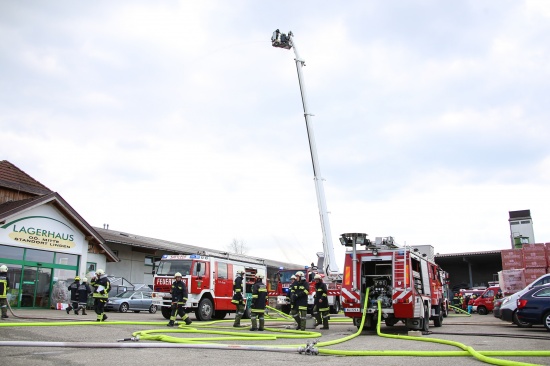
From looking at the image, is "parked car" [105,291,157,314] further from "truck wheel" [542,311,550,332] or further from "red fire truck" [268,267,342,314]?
"truck wheel" [542,311,550,332]

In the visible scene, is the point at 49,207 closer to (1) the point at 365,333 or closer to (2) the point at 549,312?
(1) the point at 365,333

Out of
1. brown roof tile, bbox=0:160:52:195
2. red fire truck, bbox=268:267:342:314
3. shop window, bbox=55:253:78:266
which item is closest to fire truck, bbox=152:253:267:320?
red fire truck, bbox=268:267:342:314

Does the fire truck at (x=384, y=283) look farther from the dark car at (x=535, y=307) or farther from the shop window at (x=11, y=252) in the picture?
the shop window at (x=11, y=252)

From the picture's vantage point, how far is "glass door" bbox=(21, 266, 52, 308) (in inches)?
842

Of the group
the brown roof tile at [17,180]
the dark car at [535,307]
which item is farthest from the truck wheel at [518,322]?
the brown roof tile at [17,180]

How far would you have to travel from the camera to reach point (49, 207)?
23.0 meters

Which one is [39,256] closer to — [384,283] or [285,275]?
[285,275]

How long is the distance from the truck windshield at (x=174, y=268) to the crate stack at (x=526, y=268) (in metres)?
16.7

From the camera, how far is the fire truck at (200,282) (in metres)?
15.9

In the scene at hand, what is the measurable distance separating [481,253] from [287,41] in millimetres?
25171

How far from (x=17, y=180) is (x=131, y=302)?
8722 mm

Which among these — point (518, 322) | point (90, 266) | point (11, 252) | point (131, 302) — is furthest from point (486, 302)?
point (11, 252)

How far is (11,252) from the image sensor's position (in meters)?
20.8

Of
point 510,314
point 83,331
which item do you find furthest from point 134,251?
point 510,314
